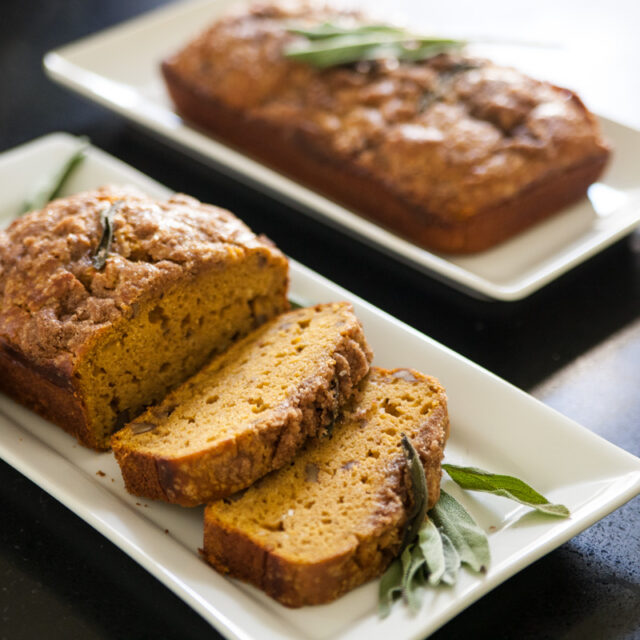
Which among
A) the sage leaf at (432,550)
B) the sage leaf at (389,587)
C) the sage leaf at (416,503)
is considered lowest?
the sage leaf at (389,587)

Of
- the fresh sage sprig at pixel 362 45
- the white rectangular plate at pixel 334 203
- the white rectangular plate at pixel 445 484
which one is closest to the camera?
the white rectangular plate at pixel 445 484

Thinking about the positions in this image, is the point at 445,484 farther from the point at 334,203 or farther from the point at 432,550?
the point at 334,203

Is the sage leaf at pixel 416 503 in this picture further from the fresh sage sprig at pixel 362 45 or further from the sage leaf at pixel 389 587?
the fresh sage sprig at pixel 362 45

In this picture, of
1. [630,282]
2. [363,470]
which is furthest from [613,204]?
[363,470]

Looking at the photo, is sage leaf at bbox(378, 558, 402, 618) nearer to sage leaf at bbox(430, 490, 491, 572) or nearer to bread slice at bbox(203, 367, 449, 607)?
bread slice at bbox(203, 367, 449, 607)

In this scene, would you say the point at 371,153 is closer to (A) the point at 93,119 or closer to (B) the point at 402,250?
(B) the point at 402,250

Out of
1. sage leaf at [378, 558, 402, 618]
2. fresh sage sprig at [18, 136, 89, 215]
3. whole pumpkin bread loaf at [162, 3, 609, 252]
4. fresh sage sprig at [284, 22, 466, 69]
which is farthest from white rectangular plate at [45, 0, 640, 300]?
sage leaf at [378, 558, 402, 618]

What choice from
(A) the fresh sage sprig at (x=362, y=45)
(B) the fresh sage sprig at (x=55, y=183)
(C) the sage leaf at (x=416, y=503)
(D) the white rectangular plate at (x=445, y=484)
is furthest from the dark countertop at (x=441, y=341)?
(A) the fresh sage sprig at (x=362, y=45)
